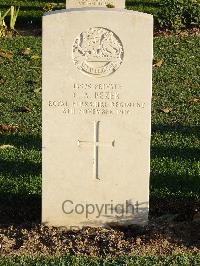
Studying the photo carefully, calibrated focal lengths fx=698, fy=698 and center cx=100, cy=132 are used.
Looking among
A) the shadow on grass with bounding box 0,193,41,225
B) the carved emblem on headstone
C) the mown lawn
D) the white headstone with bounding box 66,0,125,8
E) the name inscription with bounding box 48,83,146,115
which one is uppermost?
the mown lawn

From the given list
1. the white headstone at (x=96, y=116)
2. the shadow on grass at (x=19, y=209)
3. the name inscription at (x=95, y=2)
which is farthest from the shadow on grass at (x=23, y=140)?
the name inscription at (x=95, y=2)

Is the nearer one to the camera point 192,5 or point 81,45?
point 81,45

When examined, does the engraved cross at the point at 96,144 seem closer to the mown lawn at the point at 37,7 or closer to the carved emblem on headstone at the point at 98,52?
the carved emblem on headstone at the point at 98,52

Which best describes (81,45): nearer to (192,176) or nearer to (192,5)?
(192,176)

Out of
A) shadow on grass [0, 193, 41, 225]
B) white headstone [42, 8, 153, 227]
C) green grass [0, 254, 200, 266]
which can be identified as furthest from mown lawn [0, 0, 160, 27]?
green grass [0, 254, 200, 266]

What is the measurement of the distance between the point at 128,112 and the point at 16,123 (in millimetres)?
3400

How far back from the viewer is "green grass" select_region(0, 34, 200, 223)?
19.4 ft

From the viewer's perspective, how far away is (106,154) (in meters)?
5.25

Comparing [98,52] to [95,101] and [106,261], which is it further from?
[106,261]

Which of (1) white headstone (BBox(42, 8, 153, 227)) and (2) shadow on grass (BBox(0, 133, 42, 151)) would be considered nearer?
(1) white headstone (BBox(42, 8, 153, 227))

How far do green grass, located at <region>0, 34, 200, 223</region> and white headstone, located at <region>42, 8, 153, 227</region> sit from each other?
1.60ft

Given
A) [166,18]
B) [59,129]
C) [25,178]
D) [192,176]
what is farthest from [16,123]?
[166,18]

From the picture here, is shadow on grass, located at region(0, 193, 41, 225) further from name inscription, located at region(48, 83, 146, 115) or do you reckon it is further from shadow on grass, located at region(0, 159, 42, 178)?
name inscription, located at region(48, 83, 146, 115)

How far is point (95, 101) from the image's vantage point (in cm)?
513
